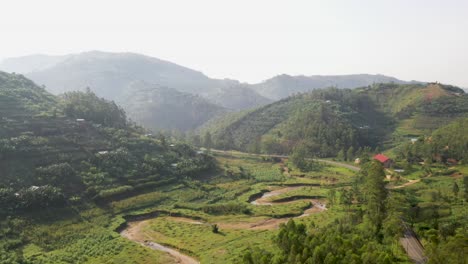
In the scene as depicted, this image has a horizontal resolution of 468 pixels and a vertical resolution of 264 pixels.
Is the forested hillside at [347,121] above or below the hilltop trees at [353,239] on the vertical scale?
above

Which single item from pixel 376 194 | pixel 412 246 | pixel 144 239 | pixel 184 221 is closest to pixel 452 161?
pixel 376 194

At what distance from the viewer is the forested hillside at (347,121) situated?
13912 cm

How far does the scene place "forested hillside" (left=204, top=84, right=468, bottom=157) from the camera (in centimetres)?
13912

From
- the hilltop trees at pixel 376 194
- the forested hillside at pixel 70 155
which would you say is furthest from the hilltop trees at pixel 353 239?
the forested hillside at pixel 70 155

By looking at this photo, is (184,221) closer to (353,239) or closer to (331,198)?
(331,198)

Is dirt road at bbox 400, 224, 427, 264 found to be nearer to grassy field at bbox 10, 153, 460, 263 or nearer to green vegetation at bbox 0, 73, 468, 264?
green vegetation at bbox 0, 73, 468, 264

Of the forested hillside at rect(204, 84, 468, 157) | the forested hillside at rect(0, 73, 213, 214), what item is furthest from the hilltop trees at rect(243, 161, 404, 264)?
the forested hillside at rect(204, 84, 468, 157)

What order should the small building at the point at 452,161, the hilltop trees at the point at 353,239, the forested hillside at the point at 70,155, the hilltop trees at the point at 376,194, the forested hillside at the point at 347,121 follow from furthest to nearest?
1. the forested hillside at the point at 347,121
2. the small building at the point at 452,161
3. the forested hillside at the point at 70,155
4. the hilltop trees at the point at 376,194
5. the hilltop trees at the point at 353,239

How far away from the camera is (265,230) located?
59.6 meters

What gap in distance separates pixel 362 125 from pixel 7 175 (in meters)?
130

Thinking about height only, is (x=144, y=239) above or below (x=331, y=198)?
below

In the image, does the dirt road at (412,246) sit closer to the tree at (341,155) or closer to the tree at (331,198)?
the tree at (331,198)

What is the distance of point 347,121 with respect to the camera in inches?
6063

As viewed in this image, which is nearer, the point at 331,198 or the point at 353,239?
the point at 353,239
